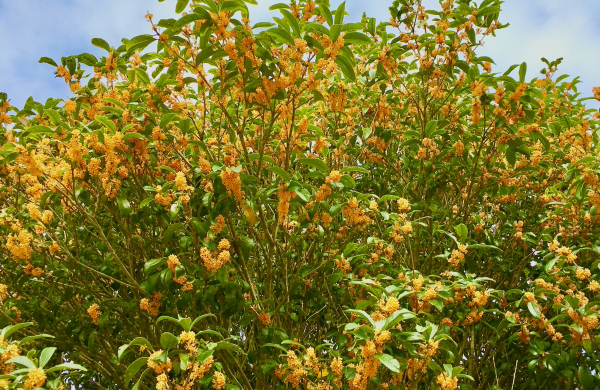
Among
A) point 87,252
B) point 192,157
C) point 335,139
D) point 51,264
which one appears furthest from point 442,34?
point 51,264

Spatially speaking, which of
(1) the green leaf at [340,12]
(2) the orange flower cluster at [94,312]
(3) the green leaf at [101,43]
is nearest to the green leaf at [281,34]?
(1) the green leaf at [340,12]

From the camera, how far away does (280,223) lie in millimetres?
2650

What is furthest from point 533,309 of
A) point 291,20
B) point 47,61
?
point 47,61

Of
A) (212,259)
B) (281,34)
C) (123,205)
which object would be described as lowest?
(212,259)

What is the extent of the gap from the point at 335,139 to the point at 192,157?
1037mm

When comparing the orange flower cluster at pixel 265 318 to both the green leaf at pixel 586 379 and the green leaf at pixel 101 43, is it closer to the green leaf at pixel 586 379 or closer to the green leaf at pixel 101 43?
the green leaf at pixel 586 379

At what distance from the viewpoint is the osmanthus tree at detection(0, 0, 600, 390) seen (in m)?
2.26

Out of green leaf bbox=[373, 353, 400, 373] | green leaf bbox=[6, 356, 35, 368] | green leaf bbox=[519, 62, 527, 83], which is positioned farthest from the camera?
green leaf bbox=[519, 62, 527, 83]

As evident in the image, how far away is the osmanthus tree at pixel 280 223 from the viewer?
2.26 metres

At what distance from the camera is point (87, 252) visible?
289 centimetres

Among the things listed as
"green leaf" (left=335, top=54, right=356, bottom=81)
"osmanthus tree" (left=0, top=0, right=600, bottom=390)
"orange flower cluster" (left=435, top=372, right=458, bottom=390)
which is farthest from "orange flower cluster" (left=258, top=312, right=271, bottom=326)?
"green leaf" (left=335, top=54, right=356, bottom=81)

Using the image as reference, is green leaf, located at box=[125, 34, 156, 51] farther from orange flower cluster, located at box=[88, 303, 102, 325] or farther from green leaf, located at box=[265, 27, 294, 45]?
orange flower cluster, located at box=[88, 303, 102, 325]

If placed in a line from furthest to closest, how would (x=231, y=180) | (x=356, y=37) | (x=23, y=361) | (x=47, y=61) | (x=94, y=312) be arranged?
(x=47, y=61), (x=94, y=312), (x=356, y=37), (x=231, y=180), (x=23, y=361)

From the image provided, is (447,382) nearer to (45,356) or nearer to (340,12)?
(45,356)
